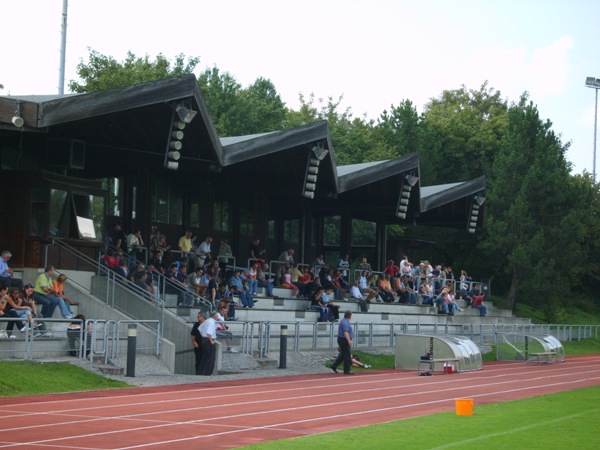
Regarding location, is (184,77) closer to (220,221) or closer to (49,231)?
(49,231)

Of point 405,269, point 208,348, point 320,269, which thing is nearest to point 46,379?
point 208,348

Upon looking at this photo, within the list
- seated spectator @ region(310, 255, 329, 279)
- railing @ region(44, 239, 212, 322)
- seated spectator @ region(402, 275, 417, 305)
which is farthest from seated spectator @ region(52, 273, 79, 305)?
seated spectator @ region(402, 275, 417, 305)

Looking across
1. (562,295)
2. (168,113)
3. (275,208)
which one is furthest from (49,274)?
(562,295)

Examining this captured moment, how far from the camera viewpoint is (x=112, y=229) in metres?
37.0

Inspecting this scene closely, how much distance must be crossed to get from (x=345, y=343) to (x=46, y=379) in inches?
376

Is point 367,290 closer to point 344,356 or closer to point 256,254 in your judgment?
point 256,254

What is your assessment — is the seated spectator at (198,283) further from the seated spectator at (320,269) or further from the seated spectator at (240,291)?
the seated spectator at (320,269)

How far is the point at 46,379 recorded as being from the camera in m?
21.8

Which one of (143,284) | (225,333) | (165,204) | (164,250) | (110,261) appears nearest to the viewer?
(225,333)

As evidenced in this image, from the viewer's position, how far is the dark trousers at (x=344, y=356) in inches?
1139

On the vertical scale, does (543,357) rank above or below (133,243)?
below

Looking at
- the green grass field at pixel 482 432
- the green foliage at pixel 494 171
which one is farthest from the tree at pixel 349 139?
the green grass field at pixel 482 432

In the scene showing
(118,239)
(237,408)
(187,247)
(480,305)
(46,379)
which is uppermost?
(118,239)

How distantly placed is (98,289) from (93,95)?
18.5ft
